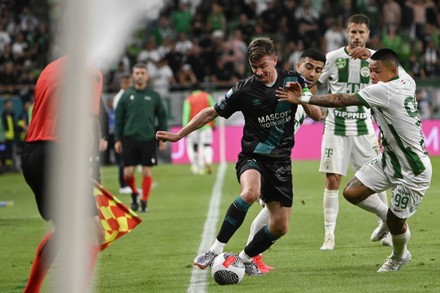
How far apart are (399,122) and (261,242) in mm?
1523

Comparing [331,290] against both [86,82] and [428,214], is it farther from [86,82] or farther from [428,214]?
[428,214]

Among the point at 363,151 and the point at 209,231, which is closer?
the point at 363,151

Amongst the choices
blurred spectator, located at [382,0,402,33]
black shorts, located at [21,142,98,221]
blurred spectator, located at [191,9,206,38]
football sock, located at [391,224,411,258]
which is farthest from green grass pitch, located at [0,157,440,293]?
blurred spectator, located at [382,0,402,33]

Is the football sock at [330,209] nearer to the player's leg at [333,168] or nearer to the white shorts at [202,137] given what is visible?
the player's leg at [333,168]

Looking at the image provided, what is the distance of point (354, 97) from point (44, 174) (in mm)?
2684

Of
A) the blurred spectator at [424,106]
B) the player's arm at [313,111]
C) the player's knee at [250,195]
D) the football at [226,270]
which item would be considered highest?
the player's arm at [313,111]

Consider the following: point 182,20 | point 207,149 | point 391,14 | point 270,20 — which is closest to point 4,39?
point 182,20

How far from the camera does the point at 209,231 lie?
12492 mm

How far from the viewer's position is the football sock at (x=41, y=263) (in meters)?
6.96

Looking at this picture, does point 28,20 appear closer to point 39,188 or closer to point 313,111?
point 313,111

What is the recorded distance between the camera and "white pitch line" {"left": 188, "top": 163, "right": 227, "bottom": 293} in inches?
319

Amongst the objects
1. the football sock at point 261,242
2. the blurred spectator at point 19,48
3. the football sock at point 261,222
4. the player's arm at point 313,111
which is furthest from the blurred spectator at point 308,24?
the football sock at point 261,242

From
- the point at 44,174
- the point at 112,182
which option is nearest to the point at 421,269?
the point at 44,174

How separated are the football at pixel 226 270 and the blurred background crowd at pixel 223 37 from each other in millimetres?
20811
